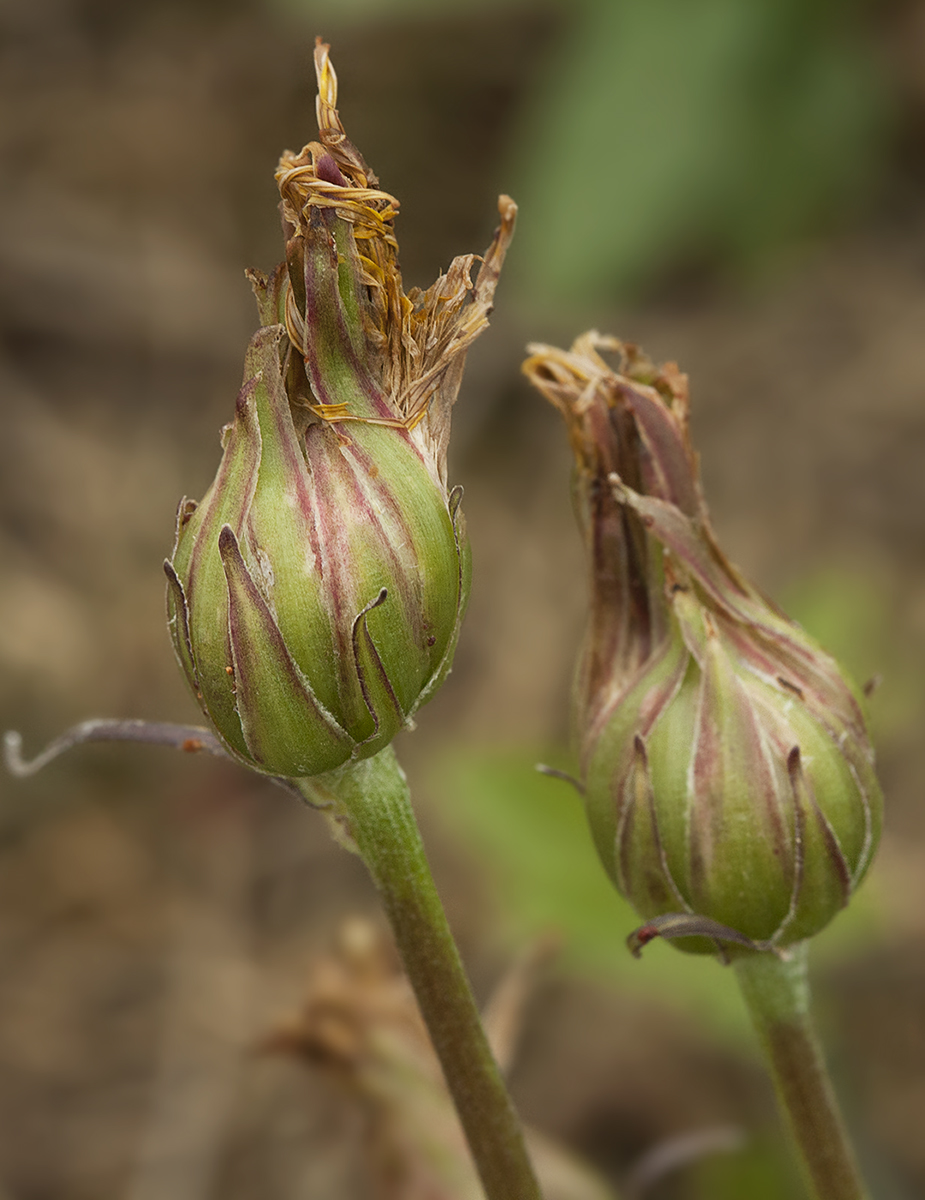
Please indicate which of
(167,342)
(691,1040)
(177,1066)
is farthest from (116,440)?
(691,1040)

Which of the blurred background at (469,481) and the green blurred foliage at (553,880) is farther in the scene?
the blurred background at (469,481)

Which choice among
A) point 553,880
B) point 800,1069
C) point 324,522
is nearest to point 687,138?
point 553,880

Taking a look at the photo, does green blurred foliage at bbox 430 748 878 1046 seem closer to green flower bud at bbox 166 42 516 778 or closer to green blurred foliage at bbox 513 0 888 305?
green flower bud at bbox 166 42 516 778

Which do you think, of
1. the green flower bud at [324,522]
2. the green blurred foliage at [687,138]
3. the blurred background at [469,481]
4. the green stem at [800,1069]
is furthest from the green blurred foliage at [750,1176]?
the green blurred foliage at [687,138]

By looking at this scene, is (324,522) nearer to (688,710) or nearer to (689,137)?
(688,710)

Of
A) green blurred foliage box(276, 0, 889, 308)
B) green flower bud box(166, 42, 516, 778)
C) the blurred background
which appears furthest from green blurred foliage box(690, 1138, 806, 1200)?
green blurred foliage box(276, 0, 889, 308)

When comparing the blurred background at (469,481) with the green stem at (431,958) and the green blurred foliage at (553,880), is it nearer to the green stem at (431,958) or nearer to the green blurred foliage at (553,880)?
the green blurred foliage at (553,880)

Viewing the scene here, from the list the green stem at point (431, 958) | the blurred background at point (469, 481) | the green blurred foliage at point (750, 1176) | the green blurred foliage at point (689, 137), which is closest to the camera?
the green stem at point (431, 958)
